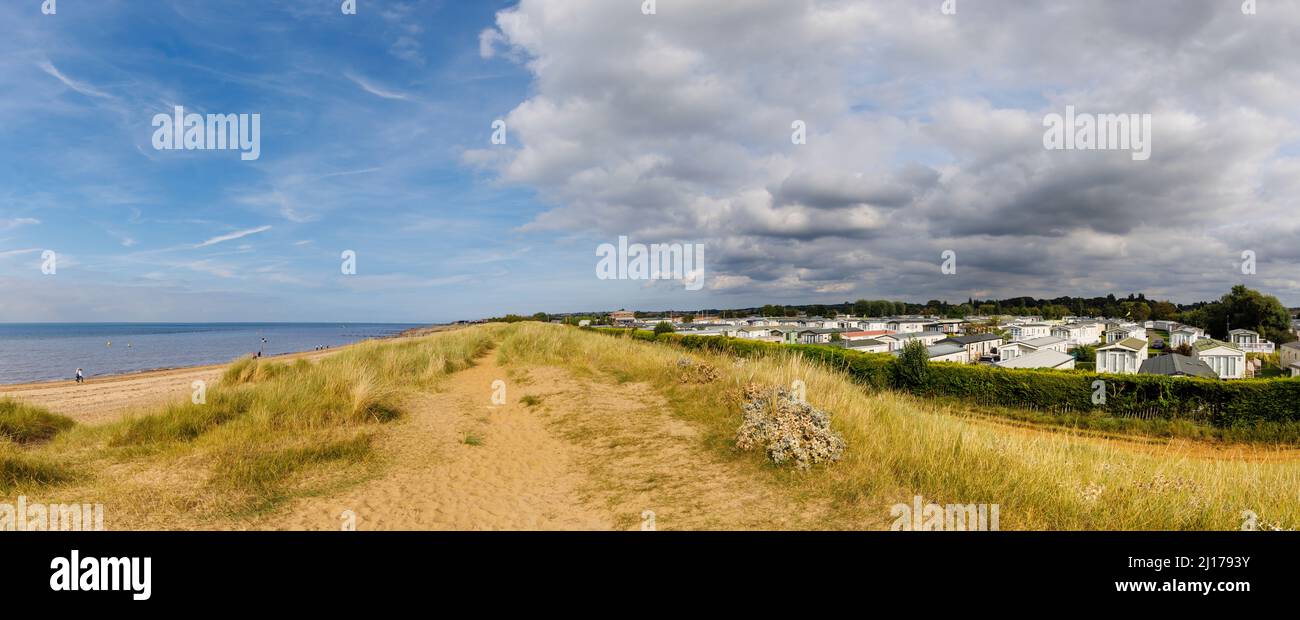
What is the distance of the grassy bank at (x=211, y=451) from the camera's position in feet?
22.3

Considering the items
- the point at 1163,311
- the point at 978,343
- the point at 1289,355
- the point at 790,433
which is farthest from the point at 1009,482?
the point at 1163,311

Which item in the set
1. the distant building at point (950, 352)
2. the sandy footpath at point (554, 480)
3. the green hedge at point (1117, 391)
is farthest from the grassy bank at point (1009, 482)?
the distant building at point (950, 352)

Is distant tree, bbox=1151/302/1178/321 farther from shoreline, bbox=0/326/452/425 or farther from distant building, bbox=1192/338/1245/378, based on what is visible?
shoreline, bbox=0/326/452/425

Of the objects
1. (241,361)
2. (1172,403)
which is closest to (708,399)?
(241,361)

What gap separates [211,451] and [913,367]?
28372 mm

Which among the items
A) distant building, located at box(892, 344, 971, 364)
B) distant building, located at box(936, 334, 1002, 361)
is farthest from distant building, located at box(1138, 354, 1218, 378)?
distant building, located at box(936, 334, 1002, 361)

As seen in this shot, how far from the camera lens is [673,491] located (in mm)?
6652

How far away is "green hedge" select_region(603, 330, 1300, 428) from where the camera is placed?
20.7 meters

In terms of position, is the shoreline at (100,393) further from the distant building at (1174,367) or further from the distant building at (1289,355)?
the distant building at (1289,355)

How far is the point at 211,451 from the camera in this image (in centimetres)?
840

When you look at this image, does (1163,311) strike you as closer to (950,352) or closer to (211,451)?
(950,352)

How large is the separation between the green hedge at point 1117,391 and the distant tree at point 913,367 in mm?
253
